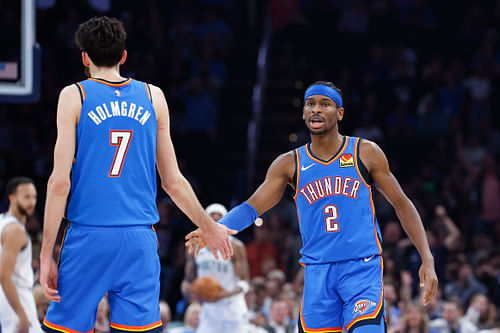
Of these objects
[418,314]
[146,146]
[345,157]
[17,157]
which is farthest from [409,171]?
[146,146]

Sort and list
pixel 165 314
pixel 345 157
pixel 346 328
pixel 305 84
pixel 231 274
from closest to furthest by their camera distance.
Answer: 1. pixel 346 328
2. pixel 345 157
3. pixel 231 274
4. pixel 165 314
5. pixel 305 84

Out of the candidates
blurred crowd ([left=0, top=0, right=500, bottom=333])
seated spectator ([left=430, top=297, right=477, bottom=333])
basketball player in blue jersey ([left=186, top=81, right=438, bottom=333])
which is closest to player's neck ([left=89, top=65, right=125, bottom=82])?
basketball player in blue jersey ([left=186, top=81, right=438, bottom=333])

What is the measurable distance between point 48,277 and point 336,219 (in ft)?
6.94

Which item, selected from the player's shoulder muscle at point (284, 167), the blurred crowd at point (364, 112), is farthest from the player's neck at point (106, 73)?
the blurred crowd at point (364, 112)

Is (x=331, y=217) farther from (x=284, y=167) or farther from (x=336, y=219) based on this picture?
(x=284, y=167)

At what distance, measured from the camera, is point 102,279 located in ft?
14.1

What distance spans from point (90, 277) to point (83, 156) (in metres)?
0.64

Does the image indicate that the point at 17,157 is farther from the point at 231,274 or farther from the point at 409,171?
the point at 409,171

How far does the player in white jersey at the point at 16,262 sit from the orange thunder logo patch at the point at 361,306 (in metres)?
3.40

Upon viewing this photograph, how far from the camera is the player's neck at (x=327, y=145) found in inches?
227

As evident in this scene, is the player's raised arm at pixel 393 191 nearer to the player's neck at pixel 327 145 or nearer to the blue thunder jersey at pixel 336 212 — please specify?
the blue thunder jersey at pixel 336 212

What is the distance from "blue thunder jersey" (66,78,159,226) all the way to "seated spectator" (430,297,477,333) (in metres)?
7.22

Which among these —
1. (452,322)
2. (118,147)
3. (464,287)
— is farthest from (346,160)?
(464,287)

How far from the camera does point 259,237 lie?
12344mm
